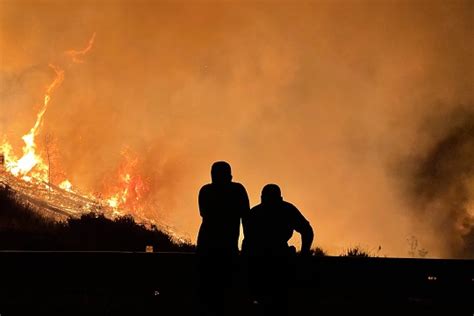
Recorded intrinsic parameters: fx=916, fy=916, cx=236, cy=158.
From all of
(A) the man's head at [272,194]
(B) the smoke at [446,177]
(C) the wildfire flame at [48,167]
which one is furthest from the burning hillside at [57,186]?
(A) the man's head at [272,194]

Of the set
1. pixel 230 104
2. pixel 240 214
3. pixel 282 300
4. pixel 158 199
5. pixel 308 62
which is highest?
pixel 308 62

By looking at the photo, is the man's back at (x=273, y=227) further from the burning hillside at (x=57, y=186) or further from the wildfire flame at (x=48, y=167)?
→ the wildfire flame at (x=48, y=167)

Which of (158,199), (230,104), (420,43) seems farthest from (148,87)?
(420,43)

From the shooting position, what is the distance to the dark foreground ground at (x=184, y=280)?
46.0 ft

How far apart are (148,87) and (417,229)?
2459 centimetres

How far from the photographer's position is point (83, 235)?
2934 centimetres

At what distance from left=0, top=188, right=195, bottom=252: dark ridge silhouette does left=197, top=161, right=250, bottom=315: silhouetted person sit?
14911 millimetres

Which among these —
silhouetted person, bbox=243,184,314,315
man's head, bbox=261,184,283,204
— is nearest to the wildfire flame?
silhouetted person, bbox=243,184,314,315

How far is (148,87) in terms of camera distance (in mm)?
73312

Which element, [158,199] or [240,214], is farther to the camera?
[158,199]

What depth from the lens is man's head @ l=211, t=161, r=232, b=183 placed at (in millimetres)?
9484

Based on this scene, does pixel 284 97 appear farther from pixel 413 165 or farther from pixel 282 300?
pixel 282 300

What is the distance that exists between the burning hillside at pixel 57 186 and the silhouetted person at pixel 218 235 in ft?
85.5

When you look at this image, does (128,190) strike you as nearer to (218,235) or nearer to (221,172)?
(218,235)
